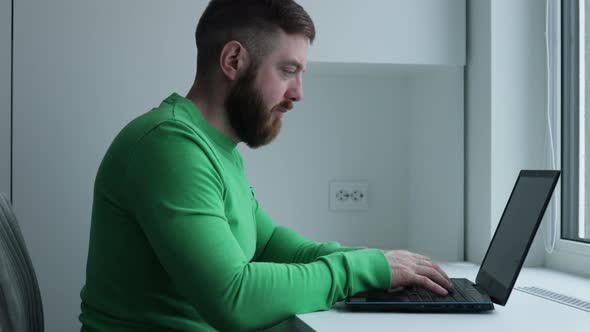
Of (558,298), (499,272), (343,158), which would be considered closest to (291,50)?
(499,272)

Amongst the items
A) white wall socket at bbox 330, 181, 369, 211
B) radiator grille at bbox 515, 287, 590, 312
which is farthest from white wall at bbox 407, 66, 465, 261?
radiator grille at bbox 515, 287, 590, 312

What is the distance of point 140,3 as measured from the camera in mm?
1715

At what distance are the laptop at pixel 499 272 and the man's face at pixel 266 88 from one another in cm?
39

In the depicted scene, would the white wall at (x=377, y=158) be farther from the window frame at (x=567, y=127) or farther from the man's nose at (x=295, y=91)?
the man's nose at (x=295, y=91)

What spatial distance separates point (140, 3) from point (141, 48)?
0.37 ft

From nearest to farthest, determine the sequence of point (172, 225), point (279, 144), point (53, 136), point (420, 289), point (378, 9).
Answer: point (172, 225), point (420, 289), point (53, 136), point (378, 9), point (279, 144)

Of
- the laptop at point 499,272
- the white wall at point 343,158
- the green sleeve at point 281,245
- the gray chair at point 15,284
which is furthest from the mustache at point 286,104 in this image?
the white wall at point 343,158

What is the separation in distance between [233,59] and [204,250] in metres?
0.42

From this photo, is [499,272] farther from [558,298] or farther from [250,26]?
[250,26]

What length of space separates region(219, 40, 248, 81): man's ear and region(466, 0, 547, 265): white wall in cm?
81

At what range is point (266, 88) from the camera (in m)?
1.29

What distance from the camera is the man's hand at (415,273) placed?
1.14 m

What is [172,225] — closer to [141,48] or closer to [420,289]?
[420,289]

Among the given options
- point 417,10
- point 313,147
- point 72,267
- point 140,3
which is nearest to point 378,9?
point 417,10
